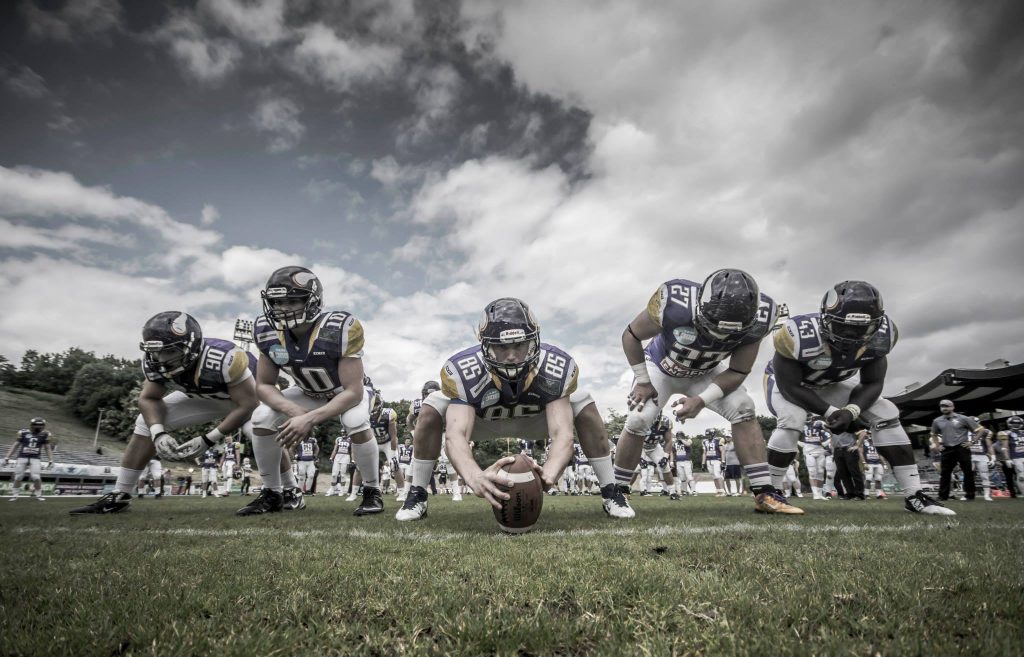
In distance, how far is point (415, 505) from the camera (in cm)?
529

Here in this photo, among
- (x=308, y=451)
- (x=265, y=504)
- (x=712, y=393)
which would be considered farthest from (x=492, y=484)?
(x=308, y=451)

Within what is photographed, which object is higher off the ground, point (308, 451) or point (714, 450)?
point (308, 451)

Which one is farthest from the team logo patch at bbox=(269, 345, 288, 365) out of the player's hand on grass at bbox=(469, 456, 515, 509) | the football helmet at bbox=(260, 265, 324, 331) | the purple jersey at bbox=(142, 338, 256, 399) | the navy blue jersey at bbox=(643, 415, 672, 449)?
the navy blue jersey at bbox=(643, 415, 672, 449)

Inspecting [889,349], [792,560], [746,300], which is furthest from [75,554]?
[889,349]

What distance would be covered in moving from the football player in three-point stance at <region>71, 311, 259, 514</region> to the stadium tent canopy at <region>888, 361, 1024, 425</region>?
89.4 ft

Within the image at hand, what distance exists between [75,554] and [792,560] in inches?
158

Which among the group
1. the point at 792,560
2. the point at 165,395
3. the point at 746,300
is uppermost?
the point at 746,300

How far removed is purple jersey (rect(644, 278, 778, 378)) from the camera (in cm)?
571

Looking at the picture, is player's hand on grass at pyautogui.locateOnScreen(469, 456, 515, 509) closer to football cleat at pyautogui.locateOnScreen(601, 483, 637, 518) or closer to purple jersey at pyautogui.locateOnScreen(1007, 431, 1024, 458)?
football cleat at pyautogui.locateOnScreen(601, 483, 637, 518)

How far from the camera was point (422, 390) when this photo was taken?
11.4m

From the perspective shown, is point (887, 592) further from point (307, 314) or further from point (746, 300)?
point (307, 314)

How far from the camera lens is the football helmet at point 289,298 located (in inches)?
231

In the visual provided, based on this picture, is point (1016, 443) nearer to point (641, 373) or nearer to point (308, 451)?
point (641, 373)

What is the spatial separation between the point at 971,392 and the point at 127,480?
111 feet
